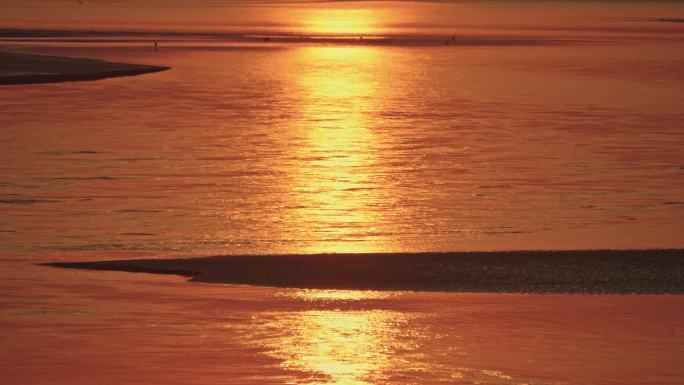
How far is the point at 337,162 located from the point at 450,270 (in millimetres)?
12347

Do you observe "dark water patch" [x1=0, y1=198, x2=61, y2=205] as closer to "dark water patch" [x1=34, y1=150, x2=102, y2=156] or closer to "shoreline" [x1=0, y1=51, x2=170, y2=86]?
"dark water patch" [x1=34, y1=150, x2=102, y2=156]

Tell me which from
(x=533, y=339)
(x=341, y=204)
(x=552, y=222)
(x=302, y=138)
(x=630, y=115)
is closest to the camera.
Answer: (x=533, y=339)

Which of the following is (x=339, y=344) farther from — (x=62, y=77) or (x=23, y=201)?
(x=62, y=77)

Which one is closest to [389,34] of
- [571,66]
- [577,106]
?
[571,66]

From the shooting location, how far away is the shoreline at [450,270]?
50.4 feet

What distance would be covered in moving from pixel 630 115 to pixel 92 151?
16738 millimetres

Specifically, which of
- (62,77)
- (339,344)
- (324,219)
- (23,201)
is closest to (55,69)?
(62,77)

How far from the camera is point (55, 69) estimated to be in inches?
2272

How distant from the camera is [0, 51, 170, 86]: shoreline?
53.8 meters

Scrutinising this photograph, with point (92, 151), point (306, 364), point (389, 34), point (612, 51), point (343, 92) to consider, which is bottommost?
point (306, 364)

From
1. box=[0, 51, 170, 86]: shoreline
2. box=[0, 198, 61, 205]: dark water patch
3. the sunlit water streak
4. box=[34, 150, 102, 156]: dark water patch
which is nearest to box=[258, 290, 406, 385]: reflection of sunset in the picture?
the sunlit water streak

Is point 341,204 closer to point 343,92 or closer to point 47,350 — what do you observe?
point 47,350

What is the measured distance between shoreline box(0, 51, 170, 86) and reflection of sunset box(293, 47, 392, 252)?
767cm

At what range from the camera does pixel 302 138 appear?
3397 centimetres
